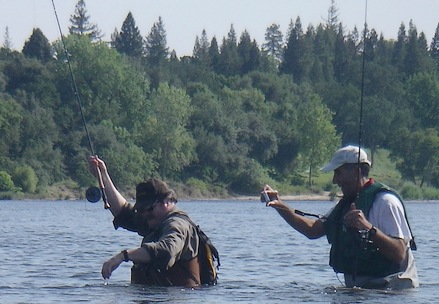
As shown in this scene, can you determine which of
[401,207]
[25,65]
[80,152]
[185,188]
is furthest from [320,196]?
[401,207]

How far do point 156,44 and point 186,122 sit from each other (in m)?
66.2

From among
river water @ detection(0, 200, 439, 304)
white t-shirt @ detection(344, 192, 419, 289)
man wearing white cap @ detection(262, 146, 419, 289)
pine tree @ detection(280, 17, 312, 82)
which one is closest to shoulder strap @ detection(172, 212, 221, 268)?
river water @ detection(0, 200, 439, 304)

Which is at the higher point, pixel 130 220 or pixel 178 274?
pixel 130 220

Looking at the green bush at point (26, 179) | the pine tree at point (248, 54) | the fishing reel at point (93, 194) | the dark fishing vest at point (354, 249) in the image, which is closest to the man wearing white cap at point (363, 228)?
the dark fishing vest at point (354, 249)

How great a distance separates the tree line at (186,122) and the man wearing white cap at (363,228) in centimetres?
6539

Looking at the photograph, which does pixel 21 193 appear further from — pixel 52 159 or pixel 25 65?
pixel 25 65

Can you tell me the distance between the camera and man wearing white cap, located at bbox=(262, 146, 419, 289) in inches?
439

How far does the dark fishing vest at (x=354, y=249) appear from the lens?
37.3 ft

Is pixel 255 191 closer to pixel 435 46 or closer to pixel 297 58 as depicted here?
pixel 297 58

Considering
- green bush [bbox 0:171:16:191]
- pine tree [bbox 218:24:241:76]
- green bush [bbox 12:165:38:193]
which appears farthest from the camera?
pine tree [bbox 218:24:241:76]

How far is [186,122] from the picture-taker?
308 ft

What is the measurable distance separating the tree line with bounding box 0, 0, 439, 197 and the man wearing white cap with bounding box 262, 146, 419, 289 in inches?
2574

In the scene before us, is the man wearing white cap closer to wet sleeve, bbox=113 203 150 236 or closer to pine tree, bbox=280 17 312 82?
→ wet sleeve, bbox=113 203 150 236

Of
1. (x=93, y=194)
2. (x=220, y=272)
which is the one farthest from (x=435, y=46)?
(x=93, y=194)
